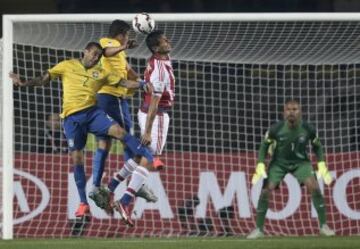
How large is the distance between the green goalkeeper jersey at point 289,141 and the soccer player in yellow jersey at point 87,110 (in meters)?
2.67

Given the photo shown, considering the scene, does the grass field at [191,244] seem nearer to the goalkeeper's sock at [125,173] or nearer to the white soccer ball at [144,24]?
the goalkeeper's sock at [125,173]

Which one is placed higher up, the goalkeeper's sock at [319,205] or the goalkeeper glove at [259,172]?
the goalkeeper glove at [259,172]

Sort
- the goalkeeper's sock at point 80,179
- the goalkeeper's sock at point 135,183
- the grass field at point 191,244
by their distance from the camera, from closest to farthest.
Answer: the grass field at point 191,244 → the goalkeeper's sock at point 135,183 → the goalkeeper's sock at point 80,179

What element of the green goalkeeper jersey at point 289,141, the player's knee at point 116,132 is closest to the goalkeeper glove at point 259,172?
the green goalkeeper jersey at point 289,141

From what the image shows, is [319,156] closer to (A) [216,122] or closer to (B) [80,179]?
(A) [216,122]

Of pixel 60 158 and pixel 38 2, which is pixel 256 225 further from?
pixel 38 2

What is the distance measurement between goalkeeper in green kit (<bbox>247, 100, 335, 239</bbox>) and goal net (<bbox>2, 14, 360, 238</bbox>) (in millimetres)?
949

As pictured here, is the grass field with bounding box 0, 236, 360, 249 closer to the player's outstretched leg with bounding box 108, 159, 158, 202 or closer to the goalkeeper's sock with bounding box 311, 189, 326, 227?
the player's outstretched leg with bounding box 108, 159, 158, 202

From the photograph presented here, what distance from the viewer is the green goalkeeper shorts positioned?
17.9 metres

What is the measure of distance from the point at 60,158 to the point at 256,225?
2719mm

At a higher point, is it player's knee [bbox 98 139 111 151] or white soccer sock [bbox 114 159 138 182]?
player's knee [bbox 98 139 111 151]

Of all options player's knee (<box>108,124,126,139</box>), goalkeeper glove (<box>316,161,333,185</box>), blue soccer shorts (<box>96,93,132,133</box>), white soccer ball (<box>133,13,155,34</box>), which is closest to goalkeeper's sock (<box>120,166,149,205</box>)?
player's knee (<box>108,124,126,139</box>)

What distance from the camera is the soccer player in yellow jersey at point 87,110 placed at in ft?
50.7

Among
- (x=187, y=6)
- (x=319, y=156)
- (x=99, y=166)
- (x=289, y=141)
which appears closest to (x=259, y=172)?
(x=289, y=141)
